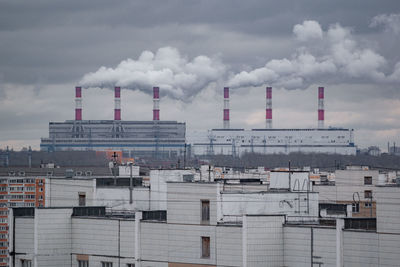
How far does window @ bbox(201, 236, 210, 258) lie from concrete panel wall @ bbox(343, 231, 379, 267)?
400cm

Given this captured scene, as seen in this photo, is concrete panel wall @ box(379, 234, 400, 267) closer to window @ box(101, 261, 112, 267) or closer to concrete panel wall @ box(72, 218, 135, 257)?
concrete panel wall @ box(72, 218, 135, 257)

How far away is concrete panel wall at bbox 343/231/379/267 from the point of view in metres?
21.7

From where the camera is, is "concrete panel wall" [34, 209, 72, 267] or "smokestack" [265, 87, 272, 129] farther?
"smokestack" [265, 87, 272, 129]

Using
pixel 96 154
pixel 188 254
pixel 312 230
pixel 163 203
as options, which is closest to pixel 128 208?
pixel 163 203

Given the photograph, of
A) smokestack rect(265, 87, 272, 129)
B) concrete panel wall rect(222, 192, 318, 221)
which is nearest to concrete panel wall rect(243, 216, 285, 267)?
concrete panel wall rect(222, 192, 318, 221)

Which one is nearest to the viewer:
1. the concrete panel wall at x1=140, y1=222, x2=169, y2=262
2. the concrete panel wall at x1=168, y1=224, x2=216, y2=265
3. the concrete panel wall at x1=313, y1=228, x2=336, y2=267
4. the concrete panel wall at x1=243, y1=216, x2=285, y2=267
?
the concrete panel wall at x1=313, y1=228, x2=336, y2=267

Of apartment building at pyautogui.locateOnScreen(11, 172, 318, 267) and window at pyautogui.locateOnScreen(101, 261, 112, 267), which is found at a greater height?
apartment building at pyautogui.locateOnScreen(11, 172, 318, 267)

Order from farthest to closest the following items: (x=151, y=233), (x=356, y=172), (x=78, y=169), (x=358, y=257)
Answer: (x=78, y=169), (x=356, y=172), (x=151, y=233), (x=358, y=257)

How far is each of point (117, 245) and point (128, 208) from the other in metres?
7.72

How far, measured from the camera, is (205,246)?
24.6 metres

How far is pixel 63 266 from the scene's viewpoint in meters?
27.0

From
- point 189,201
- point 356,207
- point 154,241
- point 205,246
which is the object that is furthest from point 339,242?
point 356,207

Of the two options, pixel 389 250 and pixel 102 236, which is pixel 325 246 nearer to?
pixel 389 250

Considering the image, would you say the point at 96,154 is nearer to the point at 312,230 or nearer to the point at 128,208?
the point at 128,208
